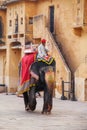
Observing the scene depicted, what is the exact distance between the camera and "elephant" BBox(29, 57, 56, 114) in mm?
18141

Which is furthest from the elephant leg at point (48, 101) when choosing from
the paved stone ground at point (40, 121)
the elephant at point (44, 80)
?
the paved stone ground at point (40, 121)

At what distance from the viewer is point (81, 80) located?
29.6 metres

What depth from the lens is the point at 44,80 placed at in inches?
721

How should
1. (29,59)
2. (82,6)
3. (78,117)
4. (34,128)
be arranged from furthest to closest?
(82,6) < (29,59) < (78,117) < (34,128)

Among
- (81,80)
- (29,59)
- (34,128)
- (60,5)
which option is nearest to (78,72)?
(81,80)

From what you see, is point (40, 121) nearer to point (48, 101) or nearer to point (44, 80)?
point (48, 101)

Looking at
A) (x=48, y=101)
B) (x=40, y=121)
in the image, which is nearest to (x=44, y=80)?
(x=48, y=101)

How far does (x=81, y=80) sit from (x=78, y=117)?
1246 cm

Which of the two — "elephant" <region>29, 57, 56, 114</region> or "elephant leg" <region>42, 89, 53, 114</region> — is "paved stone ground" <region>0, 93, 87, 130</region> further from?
"elephant" <region>29, 57, 56, 114</region>

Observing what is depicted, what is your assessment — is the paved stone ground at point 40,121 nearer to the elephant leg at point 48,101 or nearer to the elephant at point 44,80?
the elephant leg at point 48,101

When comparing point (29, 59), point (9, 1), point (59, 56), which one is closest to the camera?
point (29, 59)

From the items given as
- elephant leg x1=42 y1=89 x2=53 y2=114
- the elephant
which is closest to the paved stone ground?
elephant leg x1=42 y1=89 x2=53 y2=114

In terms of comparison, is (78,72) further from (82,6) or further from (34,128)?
(34,128)

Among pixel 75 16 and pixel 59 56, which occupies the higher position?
pixel 75 16
